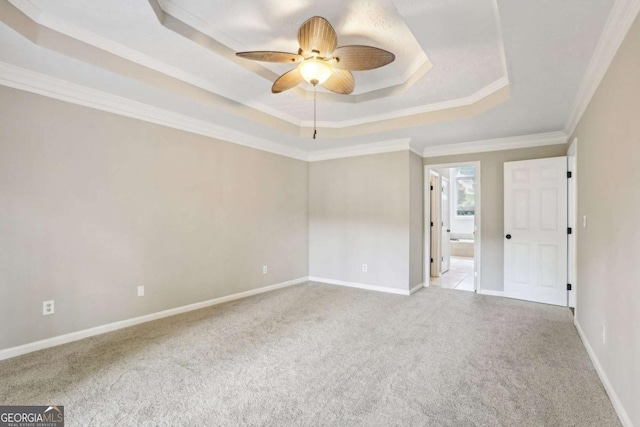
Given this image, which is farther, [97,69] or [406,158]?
[406,158]

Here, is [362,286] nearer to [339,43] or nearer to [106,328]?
[106,328]

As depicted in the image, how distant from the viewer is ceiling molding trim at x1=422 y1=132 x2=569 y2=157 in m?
4.17

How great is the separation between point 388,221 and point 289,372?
302 cm

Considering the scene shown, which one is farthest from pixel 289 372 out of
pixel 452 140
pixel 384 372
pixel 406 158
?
pixel 452 140

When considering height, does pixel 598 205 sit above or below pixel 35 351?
above

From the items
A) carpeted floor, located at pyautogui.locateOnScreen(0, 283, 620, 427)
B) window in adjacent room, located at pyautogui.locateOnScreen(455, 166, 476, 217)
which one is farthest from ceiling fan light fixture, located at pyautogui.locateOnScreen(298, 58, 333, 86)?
window in adjacent room, located at pyautogui.locateOnScreen(455, 166, 476, 217)

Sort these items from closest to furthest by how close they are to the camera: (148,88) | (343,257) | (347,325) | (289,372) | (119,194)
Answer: (289,372) < (148,88) < (119,194) < (347,325) < (343,257)

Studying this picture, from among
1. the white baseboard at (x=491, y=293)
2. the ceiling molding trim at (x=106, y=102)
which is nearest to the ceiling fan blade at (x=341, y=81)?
the ceiling molding trim at (x=106, y=102)

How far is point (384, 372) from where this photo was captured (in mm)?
2344

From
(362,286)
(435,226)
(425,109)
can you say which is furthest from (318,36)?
(435,226)

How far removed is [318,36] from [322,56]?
0.20 meters

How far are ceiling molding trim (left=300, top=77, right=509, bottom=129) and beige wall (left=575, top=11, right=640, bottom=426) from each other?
2.72 feet

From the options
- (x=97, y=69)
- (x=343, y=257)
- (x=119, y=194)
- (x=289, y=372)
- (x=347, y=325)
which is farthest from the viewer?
(x=343, y=257)

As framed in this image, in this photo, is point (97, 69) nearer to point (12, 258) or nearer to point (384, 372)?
point (12, 258)
